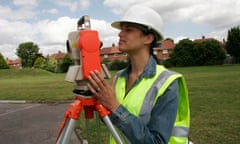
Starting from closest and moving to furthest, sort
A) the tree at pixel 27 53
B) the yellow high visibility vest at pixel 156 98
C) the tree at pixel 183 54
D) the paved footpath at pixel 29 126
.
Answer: the yellow high visibility vest at pixel 156 98, the paved footpath at pixel 29 126, the tree at pixel 183 54, the tree at pixel 27 53

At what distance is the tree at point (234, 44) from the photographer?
56.9 metres

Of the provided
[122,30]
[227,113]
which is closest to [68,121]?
[122,30]

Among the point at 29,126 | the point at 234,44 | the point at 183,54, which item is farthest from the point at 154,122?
the point at 234,44

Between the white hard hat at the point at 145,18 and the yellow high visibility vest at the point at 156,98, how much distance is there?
9.8 inches

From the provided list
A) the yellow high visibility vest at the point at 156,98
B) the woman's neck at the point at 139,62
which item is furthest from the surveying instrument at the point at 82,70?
the woman's neck at the point at 139,62

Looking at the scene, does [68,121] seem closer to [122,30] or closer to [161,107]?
[161,107]

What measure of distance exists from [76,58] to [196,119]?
6.01 m

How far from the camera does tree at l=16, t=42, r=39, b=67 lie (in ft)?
305

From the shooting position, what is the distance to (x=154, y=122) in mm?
1552

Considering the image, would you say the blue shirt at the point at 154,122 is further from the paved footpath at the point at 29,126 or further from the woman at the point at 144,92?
the paved footpath at the point at 29,126

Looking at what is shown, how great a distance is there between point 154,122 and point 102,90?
33 centimetres

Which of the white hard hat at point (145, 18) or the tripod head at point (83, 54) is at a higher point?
the white hard hat at point (145, 18)

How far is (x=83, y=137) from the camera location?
5637 mm

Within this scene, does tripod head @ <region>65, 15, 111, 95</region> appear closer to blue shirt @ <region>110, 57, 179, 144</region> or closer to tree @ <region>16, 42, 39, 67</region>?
blue shirt @ <region>110, 57, 179, 144</region>
